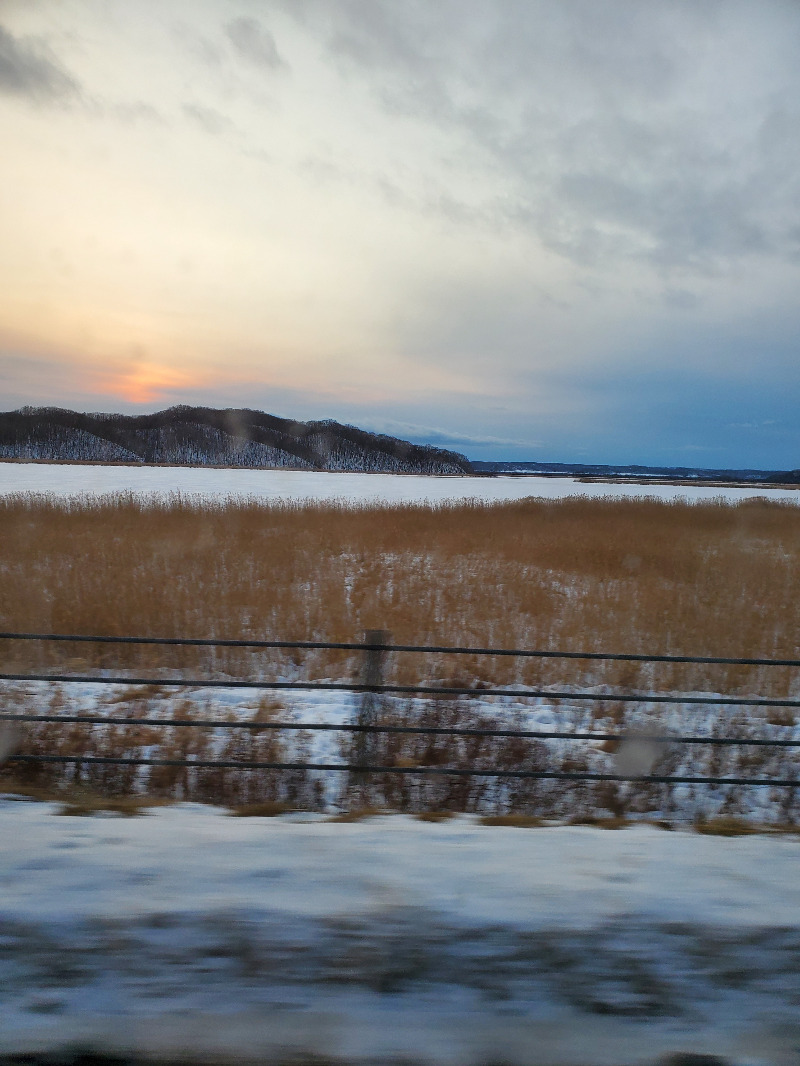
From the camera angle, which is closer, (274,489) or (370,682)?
(370,682)

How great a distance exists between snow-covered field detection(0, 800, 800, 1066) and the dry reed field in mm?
1963

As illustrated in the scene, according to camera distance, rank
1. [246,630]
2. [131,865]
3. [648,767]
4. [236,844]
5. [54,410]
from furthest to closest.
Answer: [54,410]
[246,630]
[648,767]
[236,844]
[131,865]

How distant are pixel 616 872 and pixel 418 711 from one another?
3700mm

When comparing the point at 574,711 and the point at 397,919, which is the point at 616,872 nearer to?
the point at 397,919

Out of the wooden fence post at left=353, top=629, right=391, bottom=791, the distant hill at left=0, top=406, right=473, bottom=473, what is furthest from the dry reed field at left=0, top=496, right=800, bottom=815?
the distant hill at left=0, top=406, right=473, bottom=473

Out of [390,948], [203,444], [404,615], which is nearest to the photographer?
[390,948]

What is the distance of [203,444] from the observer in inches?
6732

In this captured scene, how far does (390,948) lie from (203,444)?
594 ft

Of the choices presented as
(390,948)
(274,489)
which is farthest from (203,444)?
(390,948)

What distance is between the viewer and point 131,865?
2.70 meters

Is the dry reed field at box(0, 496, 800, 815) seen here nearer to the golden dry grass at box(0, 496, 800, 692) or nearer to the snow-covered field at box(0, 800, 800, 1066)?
the golden dry grass at box(0, 496, 800, 692)

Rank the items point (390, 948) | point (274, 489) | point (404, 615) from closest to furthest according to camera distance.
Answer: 1. point (390, 948)
2. point (404, 615)
3. point (274, 489)

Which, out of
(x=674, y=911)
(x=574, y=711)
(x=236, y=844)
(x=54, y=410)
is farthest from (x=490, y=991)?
(x=54, y=410)

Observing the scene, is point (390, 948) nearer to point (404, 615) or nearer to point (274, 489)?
point (404, 615)
